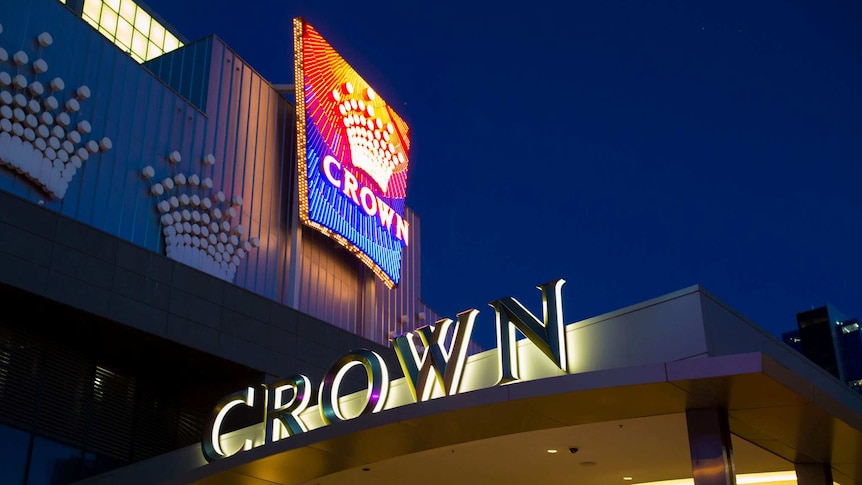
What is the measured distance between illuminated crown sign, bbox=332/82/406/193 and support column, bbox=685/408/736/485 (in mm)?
18671

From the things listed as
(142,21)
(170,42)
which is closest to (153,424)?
(142,21)

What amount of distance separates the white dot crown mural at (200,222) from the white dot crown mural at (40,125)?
2.14 meters

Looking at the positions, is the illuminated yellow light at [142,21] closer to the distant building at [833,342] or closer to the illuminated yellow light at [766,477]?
the illuminated yellow light at [766,477]

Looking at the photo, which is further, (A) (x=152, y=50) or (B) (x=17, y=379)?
(A) (x=152, y=50)

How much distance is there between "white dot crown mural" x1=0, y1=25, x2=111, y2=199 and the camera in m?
19.6

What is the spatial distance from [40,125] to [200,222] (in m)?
4.78

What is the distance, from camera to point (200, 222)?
2378cm

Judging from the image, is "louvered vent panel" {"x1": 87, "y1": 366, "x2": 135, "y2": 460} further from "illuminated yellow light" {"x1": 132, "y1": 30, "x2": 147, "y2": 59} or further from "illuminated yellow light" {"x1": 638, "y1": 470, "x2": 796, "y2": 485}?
"illuminated yellow light" {"x1": 132, "y1": 30, "x2": 147, "y2": 59}

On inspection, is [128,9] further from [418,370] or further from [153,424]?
[418,370]

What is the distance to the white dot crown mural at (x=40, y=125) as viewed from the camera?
19562mm

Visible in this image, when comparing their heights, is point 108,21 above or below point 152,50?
below

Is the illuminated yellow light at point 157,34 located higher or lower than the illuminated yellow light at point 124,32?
higher

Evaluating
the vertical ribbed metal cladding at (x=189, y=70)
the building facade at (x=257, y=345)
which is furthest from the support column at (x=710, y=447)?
the vertical ribbed metal cladding at (x=189, y=70)

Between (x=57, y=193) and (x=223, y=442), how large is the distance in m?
6.61
